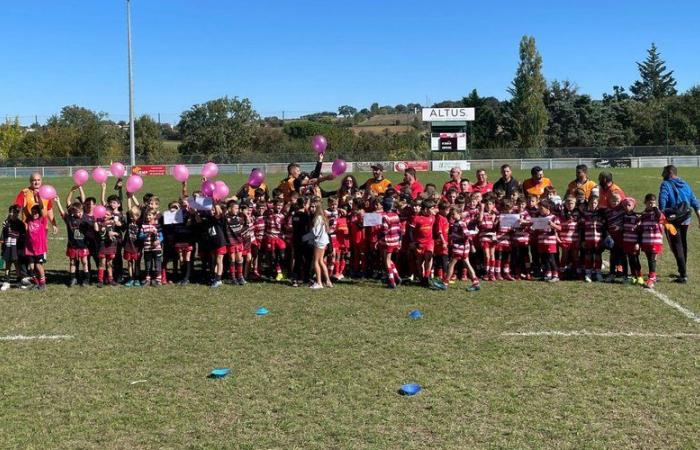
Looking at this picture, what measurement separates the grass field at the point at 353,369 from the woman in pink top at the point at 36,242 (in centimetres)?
55

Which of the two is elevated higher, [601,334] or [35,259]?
[35,259]

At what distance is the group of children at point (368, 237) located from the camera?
9.97 meters

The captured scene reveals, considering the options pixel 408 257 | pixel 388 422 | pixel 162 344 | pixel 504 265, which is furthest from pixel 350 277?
pixel 388 422

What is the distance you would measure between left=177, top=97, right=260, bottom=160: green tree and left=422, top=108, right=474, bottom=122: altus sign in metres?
36.4

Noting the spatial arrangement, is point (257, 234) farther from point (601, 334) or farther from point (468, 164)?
point (468, 164)

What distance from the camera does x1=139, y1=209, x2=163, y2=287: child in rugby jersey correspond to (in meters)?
10.1

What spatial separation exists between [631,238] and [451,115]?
3302 cm

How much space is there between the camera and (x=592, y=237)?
396 inches

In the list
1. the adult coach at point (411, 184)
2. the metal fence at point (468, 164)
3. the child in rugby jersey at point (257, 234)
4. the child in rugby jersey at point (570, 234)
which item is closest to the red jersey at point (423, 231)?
the adult coach at point (411, 184)

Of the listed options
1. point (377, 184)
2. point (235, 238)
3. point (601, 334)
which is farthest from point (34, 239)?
point (601, 334)

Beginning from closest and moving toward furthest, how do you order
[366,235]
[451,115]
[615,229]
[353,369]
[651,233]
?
[353,369] < [651,233] < [615,229] < [366,235] < [451,115]

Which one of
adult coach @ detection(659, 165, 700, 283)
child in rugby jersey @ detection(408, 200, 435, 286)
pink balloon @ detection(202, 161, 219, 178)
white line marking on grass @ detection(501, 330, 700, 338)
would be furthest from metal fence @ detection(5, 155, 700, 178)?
white line marking on grass @ detection(501, 330, 700, 338)

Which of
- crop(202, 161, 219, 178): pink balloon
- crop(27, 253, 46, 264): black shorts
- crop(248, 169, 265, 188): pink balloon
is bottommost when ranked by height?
crop(27, 253, 46, 264): black shorts

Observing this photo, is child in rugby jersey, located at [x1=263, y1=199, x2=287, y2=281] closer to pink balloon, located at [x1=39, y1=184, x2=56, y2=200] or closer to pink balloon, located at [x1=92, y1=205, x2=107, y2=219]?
pink balloon, located at [x1=92, y1=205, x2=107, y2=219]
